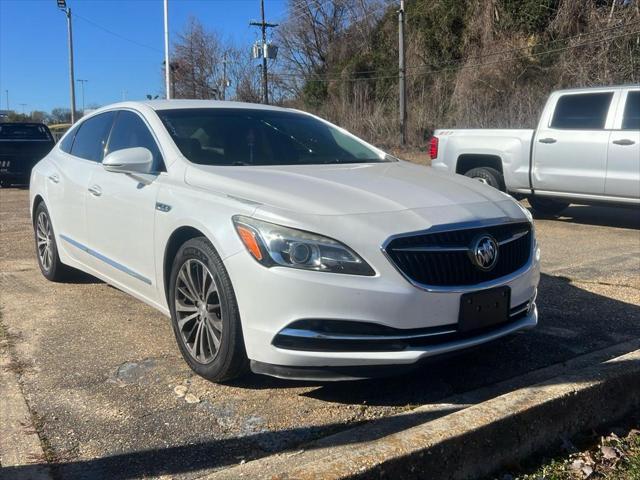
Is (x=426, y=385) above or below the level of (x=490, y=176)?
below

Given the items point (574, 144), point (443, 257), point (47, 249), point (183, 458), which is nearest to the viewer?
point (183, 458)

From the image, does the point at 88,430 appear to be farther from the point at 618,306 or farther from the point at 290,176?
→ the point at 618,306

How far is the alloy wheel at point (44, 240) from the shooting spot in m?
5.99

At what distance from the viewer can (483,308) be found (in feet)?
11.1

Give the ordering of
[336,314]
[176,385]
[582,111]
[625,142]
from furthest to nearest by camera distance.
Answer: [582,111]
[625,142]
[176,385]
[336,314]

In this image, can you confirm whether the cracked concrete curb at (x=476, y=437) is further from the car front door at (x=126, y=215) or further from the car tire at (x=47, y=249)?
the car tire at (x=47, y=249)

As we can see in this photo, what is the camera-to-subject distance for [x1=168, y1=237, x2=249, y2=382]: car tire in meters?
3.39

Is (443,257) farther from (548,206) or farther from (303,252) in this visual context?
(548,206)

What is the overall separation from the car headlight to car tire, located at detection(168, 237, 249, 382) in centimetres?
30

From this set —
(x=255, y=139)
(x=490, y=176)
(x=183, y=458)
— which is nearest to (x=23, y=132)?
(x=490, y=176)

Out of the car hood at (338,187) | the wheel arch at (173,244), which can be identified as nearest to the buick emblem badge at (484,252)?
the car hood at (338,187)

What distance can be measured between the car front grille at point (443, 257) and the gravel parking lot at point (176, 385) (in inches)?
17.6

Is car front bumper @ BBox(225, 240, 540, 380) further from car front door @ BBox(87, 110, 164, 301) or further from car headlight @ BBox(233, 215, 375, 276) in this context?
car front door @ BBox(87, 110, 164, 301)

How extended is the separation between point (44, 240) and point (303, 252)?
151 inches
